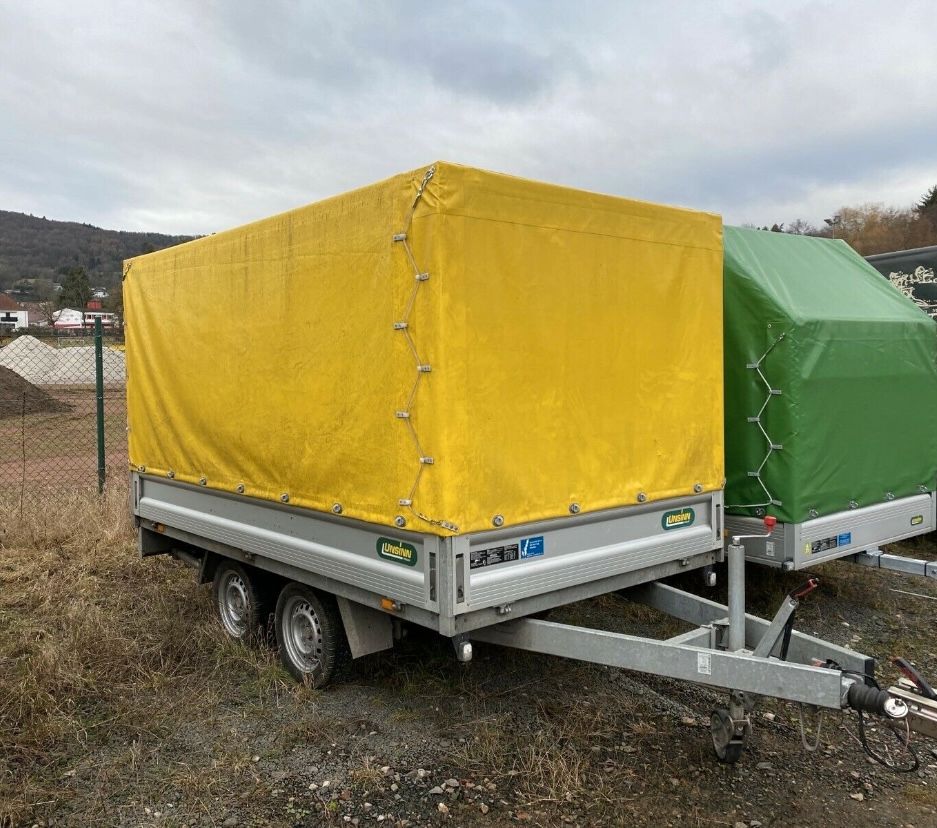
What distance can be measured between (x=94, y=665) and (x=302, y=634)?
1.24 m

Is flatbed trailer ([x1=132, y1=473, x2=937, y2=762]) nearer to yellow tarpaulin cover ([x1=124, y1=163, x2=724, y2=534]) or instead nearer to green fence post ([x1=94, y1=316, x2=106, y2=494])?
yellow tarpaulin cover ([x1=124, y1=163, x2=724, y2=534])

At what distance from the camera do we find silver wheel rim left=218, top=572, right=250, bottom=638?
5.15 m

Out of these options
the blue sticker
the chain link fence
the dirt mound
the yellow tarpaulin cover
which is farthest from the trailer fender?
the dirt mound

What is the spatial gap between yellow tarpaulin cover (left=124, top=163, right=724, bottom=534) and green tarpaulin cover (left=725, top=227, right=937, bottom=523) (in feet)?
1.86

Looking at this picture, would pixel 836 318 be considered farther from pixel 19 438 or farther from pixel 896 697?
pixel 19 438

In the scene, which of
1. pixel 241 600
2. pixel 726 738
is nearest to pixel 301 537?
pixel 241 600

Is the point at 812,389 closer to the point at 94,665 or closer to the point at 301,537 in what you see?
the point at 301,537

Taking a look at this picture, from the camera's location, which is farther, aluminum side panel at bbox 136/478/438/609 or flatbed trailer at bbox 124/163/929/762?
aluminum side panel at bbox 136/478/438/609

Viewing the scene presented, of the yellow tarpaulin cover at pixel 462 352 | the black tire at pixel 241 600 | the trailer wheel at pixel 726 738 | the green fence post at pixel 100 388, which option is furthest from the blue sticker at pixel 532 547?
the green fence post at pixel 100 388

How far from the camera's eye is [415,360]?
11.0ft

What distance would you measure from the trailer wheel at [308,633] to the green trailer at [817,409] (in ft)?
8.45

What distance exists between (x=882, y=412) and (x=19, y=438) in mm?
16038

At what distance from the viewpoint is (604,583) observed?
13.0 feet

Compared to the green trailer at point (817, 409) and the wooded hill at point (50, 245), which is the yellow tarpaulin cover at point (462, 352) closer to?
the green trailer at point (817, 409)
